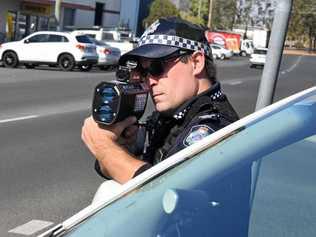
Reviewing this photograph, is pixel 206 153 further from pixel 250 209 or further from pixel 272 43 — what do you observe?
pixel 272 43

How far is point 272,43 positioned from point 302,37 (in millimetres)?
122976

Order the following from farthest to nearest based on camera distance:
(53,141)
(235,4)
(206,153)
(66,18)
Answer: (235,4) → (66,18) → (53,141) → (206,153)

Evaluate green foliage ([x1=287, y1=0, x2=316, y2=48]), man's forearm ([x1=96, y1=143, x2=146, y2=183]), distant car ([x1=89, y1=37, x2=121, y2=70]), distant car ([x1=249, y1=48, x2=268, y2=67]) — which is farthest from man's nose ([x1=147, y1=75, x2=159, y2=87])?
green foliage ([x1=287, y1=0, x2=316, y2=48])

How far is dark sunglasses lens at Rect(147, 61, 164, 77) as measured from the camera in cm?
267

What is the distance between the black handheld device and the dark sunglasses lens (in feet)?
0.67

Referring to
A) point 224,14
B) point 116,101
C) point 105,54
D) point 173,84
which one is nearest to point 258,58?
point 105,54

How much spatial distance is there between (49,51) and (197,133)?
27.5m

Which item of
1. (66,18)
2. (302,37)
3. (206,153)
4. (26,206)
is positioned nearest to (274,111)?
(206,153)

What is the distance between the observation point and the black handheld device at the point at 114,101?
2359 millimetres

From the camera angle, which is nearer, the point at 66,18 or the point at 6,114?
the point at 6,114

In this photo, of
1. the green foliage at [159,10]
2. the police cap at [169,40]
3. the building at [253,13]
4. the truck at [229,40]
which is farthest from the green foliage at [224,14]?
the police cap at [169,40]

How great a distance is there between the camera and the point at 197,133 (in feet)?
7.97

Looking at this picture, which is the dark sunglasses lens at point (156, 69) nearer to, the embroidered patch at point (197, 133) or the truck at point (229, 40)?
the embroidered patch at point (197, 133)

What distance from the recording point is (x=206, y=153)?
6.24 feet
